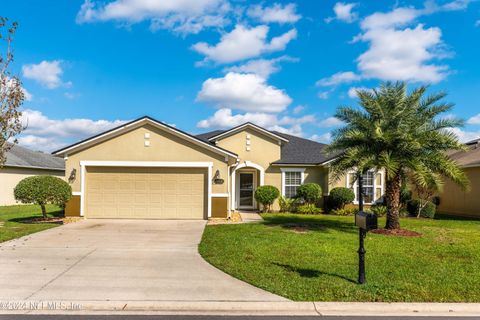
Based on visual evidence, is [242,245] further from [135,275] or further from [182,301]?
[182,301]

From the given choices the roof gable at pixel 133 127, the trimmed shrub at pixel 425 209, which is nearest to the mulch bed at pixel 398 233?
the roof gable at pixel 133 127

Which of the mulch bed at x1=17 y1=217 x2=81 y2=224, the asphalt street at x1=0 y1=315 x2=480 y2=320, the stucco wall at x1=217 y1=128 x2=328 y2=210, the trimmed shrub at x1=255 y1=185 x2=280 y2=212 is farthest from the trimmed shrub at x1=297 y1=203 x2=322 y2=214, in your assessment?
the asphalt street at x1=0 y1=315 x2=480 y2=320

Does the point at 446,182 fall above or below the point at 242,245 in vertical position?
above

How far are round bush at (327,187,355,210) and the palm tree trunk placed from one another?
693 cm

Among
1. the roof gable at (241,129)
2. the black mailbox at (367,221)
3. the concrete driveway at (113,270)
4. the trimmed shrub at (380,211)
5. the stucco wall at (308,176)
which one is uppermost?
the roof gable at (241,129)

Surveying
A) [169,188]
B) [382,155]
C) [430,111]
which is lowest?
[169,188]

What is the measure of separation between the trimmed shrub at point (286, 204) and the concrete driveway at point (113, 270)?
366 inches

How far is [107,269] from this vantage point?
27.0ft

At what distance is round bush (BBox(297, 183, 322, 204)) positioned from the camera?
21.0 meters

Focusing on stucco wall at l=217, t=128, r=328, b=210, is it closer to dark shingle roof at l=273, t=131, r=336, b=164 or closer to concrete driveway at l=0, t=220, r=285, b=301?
dark shingle roof at l=273, t=131, r=336, b=164

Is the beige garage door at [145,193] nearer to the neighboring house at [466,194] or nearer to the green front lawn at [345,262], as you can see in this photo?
the green front lawn at [345,262]

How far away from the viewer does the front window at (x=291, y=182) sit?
2230cm

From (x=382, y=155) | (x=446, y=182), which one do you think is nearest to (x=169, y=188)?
(x=382, y=155)

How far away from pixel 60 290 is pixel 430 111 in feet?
39.6
